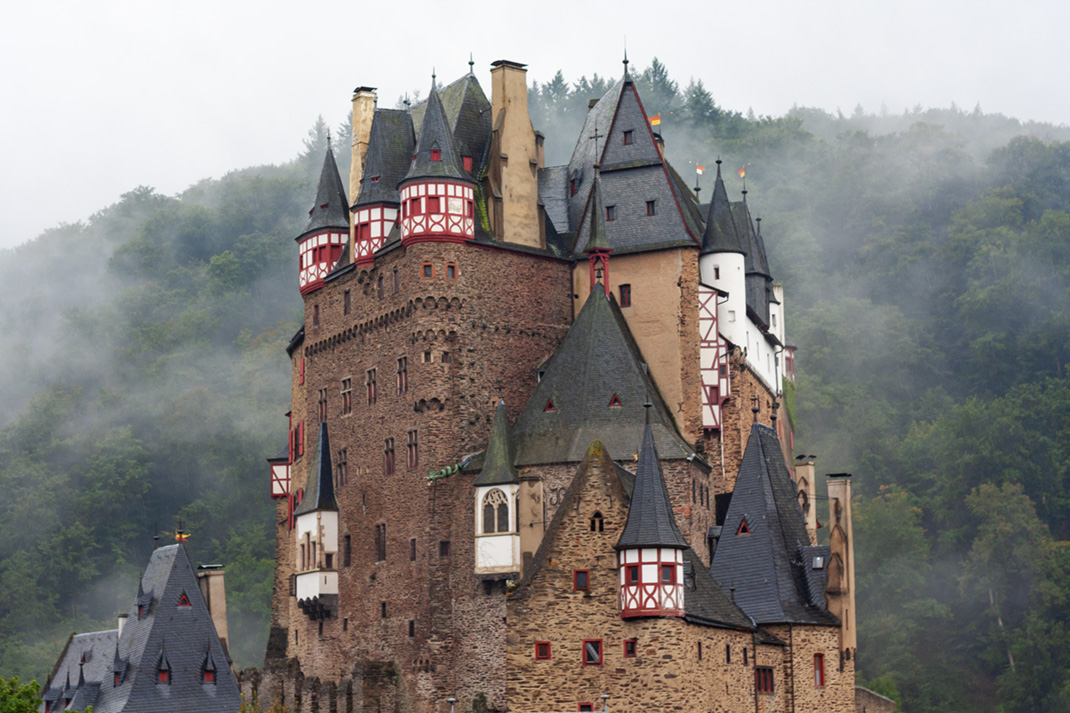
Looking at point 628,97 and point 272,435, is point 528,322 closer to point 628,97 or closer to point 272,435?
point 628,97

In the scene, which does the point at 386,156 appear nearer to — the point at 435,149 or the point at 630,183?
the point at 435,149

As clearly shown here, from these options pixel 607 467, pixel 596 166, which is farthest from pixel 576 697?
pixel 596 166

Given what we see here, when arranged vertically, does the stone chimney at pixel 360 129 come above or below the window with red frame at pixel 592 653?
above

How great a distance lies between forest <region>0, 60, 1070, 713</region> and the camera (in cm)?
9519

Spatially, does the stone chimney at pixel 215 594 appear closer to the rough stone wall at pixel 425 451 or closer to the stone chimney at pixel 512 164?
the rough stone wall at pixel 425 451

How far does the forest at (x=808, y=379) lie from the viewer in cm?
9519

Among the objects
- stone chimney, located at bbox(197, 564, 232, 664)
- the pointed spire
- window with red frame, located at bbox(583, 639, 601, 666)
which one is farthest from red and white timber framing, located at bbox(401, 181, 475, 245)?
stone chimney, located at bbox(197, 564, 232, 664)

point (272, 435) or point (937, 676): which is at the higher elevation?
point (272, 435)

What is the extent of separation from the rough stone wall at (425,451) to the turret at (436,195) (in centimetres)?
50

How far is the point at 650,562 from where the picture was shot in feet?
151

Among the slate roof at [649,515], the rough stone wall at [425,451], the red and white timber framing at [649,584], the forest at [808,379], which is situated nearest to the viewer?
the red and white timber framing at [649,584]

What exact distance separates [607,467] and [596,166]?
1535cm

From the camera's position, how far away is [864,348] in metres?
118

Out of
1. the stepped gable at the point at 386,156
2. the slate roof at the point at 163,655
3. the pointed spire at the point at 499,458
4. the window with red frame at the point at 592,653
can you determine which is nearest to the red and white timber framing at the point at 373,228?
the stepped gable at the point at 386,156
